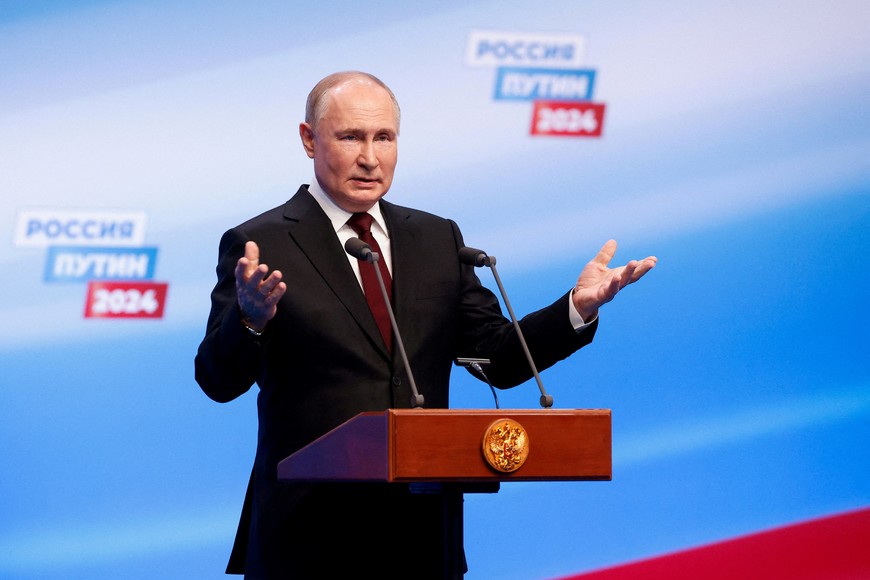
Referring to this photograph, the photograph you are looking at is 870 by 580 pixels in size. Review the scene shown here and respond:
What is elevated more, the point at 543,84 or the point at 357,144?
the point at 543,84

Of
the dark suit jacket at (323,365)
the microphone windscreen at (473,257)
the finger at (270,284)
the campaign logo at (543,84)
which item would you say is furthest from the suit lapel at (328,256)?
the campaign logo at (543,84)

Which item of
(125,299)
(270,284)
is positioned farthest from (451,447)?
(125,299)

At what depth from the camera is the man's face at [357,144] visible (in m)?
2.62

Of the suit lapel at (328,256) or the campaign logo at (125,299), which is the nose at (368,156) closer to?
the suit lapel at (328,256)

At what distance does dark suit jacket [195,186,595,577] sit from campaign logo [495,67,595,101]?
157 cm

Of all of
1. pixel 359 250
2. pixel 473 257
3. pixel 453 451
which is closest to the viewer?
pixel 453 451

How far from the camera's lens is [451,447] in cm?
194

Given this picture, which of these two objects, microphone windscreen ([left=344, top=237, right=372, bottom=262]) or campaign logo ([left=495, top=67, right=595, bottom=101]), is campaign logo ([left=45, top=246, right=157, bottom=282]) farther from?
microphone windscreen ([left=344, top=237, right=372, bottom=262])

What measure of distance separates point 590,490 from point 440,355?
1.70 meters

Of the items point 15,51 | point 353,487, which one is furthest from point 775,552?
point 15,51

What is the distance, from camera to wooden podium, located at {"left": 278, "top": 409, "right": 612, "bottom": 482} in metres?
1.91

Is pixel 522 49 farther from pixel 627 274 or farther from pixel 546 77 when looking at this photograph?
pixel 627 274

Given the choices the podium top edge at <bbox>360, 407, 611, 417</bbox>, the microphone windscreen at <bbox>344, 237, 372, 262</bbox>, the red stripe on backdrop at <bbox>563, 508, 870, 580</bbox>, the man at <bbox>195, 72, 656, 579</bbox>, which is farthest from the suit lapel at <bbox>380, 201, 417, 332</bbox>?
the red stripe on backdrop at <bbox>563, 508, 870, 580</bbox>

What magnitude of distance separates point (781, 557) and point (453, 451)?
2.64m
